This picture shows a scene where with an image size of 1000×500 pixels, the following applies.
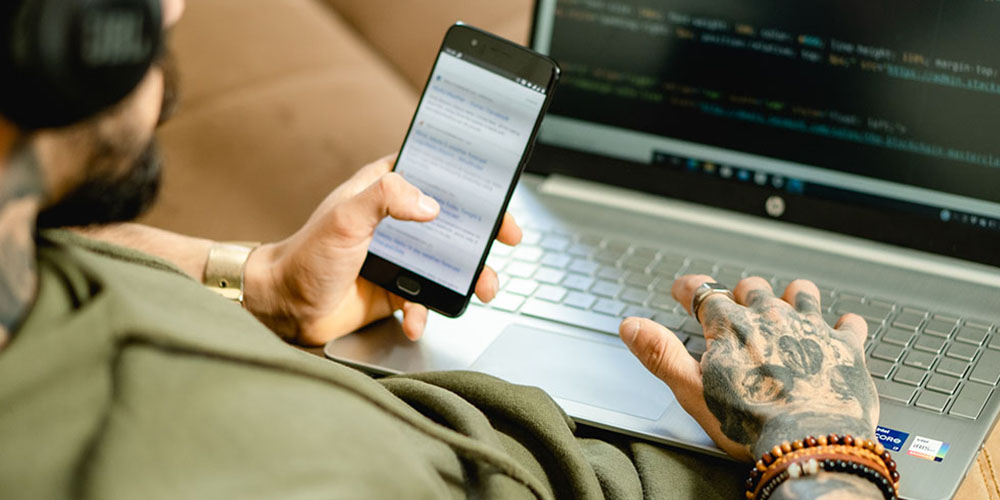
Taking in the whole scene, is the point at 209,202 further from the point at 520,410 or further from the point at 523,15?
the point at 520,410

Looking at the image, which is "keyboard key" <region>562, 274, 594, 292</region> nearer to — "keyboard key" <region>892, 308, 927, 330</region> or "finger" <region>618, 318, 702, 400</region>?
"finger" <region>618, 318, 702, 400</region>

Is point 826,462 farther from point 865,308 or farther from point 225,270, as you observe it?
point 225,270

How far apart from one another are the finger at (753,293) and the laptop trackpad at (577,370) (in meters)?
0.10

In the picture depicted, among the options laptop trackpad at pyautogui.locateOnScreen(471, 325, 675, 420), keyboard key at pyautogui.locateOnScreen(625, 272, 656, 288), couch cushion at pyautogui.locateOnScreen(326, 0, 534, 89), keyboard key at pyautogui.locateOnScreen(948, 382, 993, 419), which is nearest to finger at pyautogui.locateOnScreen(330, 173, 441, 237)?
laptop trackpad at pyautogui.locateOnScreen(471, 325, 675, 420)

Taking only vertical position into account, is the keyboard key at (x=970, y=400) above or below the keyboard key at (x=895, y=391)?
above

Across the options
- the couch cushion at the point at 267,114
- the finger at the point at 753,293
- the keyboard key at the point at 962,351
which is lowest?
the couch cushion at the point at 267,114

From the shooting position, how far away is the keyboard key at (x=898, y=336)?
0.78 meters

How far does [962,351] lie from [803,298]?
17 cm

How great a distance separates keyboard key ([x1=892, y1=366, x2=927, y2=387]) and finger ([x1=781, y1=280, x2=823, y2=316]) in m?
0.08

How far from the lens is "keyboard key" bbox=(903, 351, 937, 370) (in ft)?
2.42

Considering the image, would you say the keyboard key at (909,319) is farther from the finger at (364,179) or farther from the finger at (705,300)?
the finger at (364,179)

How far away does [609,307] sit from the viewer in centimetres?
83

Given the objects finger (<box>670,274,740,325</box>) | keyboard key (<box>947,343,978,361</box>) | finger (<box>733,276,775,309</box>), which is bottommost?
keyboard key (<box>947,343,978,361</box>)

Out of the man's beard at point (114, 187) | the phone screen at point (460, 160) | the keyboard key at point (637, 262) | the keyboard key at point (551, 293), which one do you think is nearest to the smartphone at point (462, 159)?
the phone screen at point (460, 160)
